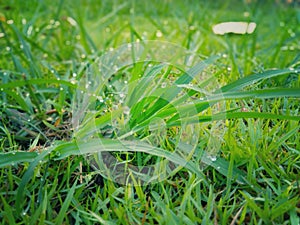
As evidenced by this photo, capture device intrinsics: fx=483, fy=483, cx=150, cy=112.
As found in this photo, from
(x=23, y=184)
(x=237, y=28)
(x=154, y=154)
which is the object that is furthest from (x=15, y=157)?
(x=237, y=28)

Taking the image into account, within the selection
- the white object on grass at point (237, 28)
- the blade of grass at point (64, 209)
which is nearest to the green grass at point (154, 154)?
the blade of grass at point (64, 209)

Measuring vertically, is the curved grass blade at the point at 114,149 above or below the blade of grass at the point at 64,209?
above

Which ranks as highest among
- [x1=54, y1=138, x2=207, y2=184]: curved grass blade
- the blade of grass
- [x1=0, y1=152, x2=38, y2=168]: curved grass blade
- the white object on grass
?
the white object on grass

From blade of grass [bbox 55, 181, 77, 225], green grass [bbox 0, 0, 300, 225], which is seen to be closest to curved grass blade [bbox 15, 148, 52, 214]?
green grass [bbox 0, 0, 300, 225]

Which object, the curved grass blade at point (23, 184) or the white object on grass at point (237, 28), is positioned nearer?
the curved grass blade at point (23, 184)

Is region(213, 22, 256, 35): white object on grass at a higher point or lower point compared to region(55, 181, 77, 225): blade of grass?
higher

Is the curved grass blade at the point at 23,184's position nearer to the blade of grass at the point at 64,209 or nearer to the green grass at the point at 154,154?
the green grass at the point at 154,154

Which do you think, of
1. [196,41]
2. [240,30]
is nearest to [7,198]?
[240,30]

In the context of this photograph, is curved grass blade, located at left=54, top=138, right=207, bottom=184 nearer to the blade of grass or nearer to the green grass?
the green grass

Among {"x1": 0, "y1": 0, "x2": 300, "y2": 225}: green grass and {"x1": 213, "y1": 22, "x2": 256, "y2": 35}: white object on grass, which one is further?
{"x1": 213, "y1": 22, "x2": 256, "y2": 35}: white object on grass

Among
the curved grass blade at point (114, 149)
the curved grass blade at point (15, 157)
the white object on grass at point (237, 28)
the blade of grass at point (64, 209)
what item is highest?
the white object on grass at point (237, 28)

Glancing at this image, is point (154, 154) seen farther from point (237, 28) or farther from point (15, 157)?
point (237, 28)
